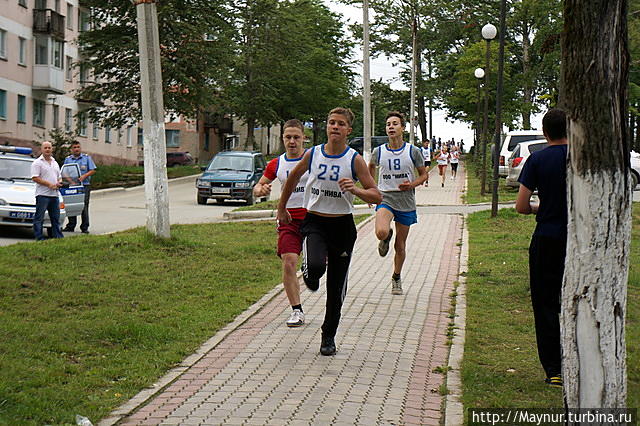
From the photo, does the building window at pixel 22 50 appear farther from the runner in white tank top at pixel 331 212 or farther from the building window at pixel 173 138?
the runner in white tank top at pixel 331 212

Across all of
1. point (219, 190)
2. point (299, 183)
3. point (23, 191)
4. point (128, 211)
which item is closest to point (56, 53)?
point (219, 190)

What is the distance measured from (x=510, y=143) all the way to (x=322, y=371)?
27.5 m

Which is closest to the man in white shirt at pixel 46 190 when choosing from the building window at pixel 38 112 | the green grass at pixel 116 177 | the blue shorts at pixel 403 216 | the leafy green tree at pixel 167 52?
the blue shorts at pixel 403 216

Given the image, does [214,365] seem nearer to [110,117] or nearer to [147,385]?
[147,385]

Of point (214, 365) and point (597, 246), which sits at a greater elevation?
point (597, 246)

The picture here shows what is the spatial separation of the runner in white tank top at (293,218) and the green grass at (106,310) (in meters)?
0.77

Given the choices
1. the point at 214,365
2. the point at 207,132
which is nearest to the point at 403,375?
the point at 214,365

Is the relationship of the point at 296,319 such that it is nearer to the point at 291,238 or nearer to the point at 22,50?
the point at 291,238

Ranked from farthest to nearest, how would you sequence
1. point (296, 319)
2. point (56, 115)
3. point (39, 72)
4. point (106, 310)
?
point (56, 115), point (39, 72), point (106, 310), point (296, 319)

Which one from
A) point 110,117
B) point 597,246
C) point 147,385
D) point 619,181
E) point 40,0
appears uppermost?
point 40,0

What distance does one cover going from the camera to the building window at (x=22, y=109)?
158 feet

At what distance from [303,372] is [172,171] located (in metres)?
43.8

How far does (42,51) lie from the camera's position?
50.1 meters

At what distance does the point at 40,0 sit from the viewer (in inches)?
1998
